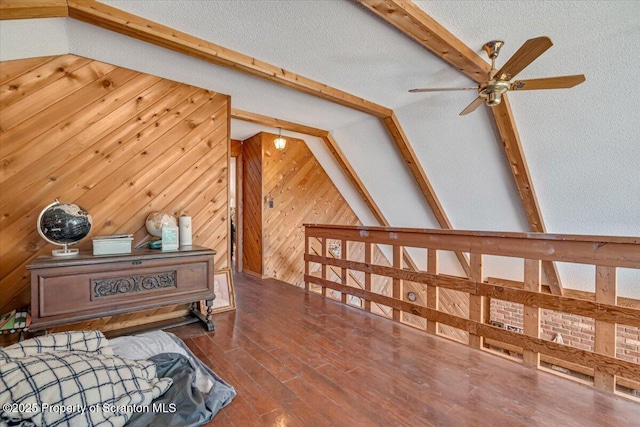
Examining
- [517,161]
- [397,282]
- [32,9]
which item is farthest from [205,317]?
[517,161]

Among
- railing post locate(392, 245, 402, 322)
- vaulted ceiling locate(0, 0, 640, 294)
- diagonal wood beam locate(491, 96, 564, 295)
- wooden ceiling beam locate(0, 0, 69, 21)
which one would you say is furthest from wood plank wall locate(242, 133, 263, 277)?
diagonal wood beam locate(491, 96, 564, 295)

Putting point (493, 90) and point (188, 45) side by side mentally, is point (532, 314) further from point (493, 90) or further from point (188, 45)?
point (188, 45)

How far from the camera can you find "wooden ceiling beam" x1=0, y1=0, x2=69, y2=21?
5.39ft

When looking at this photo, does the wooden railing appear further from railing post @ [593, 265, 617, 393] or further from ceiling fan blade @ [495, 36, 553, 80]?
ceiling fan blade @ [495, 36, 553, 80]

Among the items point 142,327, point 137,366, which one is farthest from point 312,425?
point 142,327

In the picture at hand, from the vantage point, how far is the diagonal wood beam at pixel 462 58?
189 centimetres

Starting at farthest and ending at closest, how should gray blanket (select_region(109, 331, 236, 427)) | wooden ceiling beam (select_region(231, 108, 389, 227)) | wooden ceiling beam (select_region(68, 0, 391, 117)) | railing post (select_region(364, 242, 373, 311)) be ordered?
wooden ceiling beam (select_region(231, 108, 389, 227)) → railing post (select_region(364, 242, 373, 311)) → wooden ceiling beam (select_region(68, 0, 391, 117)) → gray blanket (select_region(109, 331, 236, 427))

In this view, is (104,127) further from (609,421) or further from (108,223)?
(609,421)

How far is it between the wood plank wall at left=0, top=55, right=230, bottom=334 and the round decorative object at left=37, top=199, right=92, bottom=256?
0.37 meters

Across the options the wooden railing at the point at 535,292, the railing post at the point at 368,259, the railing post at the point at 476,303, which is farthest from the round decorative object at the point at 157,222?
the railing post at the point at 476,303

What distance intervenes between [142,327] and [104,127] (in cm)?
182

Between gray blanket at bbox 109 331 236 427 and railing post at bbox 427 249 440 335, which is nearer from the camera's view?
gray blanket at bbox 109 331 236 427

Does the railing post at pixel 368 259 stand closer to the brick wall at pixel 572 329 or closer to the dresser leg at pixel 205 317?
the dresser leg at pixel 205 317

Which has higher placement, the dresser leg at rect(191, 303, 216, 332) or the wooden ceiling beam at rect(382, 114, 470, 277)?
the wooden ceiling beam at rect(382, 114, 470, 277)
